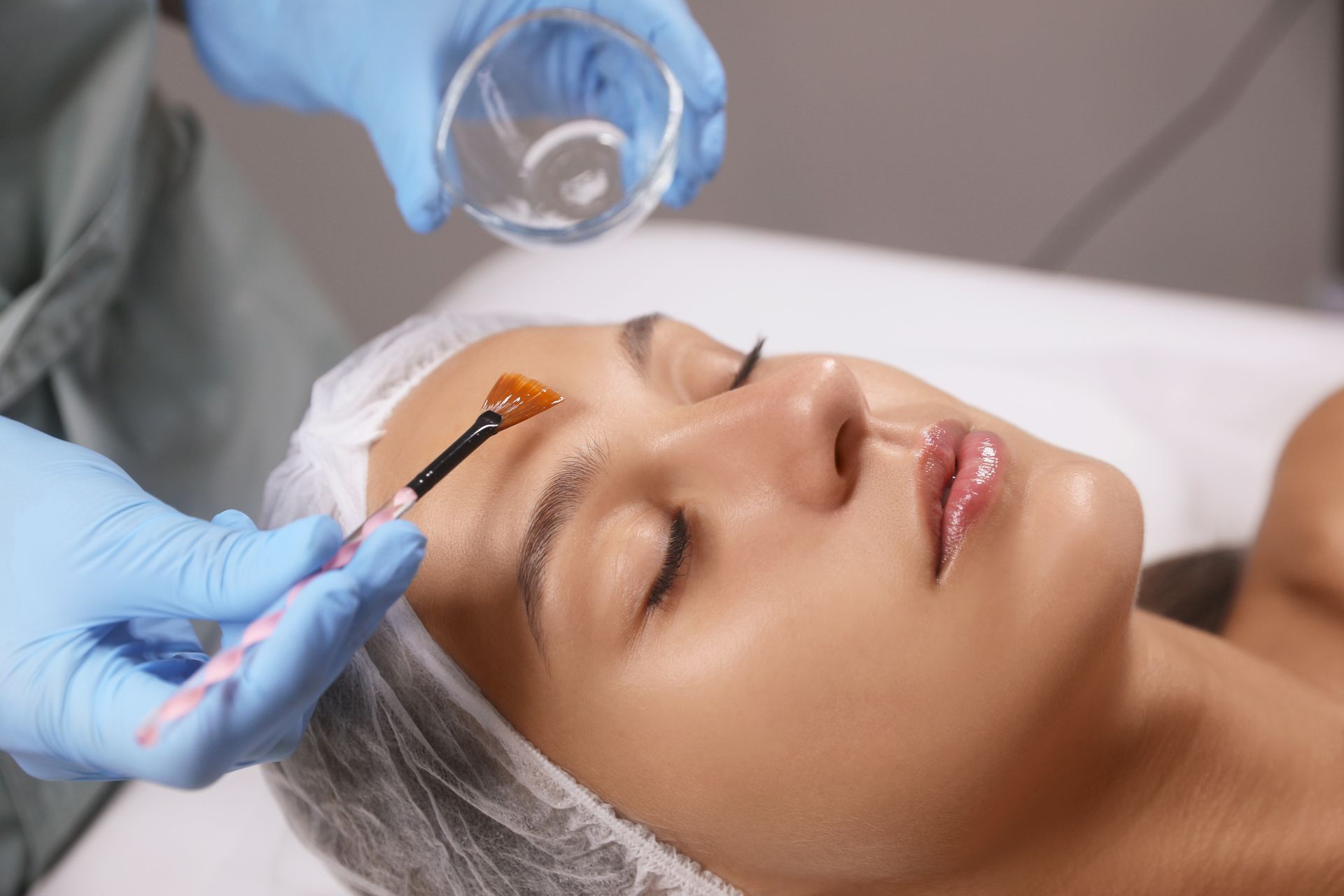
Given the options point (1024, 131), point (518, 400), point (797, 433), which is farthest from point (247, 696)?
point (1024, 131)

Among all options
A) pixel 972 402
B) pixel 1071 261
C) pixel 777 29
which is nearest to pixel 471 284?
pixel 972 402

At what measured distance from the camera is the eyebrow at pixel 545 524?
0.78m

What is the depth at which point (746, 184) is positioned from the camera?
2.43 metres

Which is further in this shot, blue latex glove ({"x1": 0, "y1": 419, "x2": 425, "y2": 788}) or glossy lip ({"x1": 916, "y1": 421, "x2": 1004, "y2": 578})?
glossy lip ({"x1": 916, "y1": 421, "x2": 1004, "y2": 578})

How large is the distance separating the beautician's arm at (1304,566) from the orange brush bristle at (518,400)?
830 mm

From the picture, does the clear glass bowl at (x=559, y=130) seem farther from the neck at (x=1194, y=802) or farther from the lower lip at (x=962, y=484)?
the neck at (x=1194, y=802)

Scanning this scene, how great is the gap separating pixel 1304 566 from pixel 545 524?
2.77 feet

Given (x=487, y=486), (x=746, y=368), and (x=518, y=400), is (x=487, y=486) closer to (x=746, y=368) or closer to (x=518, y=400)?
(x=518, y=400)

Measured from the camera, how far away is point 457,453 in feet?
2.37

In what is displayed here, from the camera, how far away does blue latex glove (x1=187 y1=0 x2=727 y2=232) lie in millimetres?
1082

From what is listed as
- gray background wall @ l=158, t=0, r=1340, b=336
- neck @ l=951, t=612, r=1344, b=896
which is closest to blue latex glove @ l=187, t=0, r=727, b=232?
neck @ l=951, t=612, r=1344, b=896

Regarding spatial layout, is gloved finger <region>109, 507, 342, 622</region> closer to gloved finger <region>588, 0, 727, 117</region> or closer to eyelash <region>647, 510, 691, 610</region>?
eyelash <region>647, 510, 691, 610</region>

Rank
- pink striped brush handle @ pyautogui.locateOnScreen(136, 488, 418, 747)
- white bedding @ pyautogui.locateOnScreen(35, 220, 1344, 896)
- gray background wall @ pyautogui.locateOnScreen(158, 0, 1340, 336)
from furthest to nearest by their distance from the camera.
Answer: gray background wall @ pyautogui.locateOnScreen(158, 0, 1340, 336), white bedding @ pyautogui.locateOnScreen(35, 220, 1344, 896), pink striped brush handle @ pyautogui.locateOnScreen(136, 488, 418, 747)

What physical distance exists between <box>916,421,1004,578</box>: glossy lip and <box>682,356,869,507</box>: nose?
0.05 m
